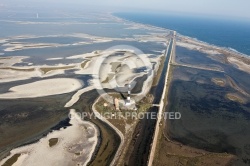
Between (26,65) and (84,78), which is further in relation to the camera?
(26,65)

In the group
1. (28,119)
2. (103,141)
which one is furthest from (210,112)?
(28,119)

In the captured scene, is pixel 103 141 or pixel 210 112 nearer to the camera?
pixel 103 141

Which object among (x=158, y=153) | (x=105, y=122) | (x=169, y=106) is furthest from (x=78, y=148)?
(x=169, y=106)

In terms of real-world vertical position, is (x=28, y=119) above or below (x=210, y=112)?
below

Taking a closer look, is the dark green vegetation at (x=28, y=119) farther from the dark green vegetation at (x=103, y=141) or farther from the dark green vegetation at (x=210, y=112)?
the dark green vegetation at (x=210, y=112)

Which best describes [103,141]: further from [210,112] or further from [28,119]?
[210,112]

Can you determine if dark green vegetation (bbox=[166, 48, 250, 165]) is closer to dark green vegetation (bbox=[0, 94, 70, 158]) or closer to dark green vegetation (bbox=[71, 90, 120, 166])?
dark green vegetation (bbox=[71, 90, 120, 166])

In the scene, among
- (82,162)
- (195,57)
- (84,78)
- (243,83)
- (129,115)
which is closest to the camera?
(82,162)

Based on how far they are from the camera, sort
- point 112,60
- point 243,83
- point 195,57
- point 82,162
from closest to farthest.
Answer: point 82,162 < point 243,83 < point 112,60 < point 195,57

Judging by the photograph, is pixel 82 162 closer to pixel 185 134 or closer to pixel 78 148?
pixel 78 148

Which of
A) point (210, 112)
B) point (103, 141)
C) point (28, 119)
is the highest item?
point (210, 112)

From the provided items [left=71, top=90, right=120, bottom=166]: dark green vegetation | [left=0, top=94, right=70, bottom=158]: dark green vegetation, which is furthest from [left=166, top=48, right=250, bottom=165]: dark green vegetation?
[left=0, top=94, right=70, bottom=158]: dark green vegetation
